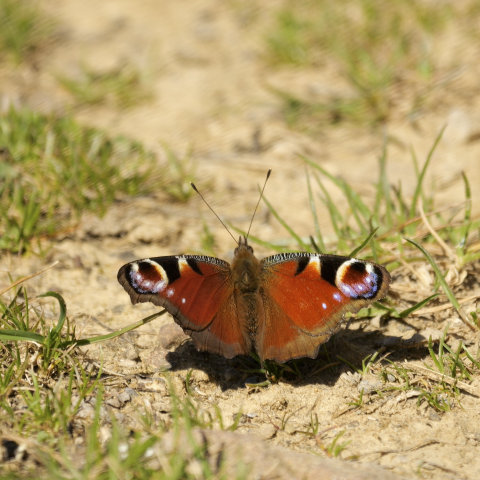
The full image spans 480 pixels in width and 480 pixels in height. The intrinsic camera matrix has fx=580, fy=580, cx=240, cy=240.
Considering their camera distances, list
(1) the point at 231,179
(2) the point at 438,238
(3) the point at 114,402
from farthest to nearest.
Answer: (1) the point at 231,179, (2) the point at 438,238, (3) the point at 114,402

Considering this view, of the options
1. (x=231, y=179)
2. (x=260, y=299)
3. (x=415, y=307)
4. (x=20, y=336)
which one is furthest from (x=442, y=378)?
(x=231, y=179)

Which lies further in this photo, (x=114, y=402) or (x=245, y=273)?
(x=245, y=273)

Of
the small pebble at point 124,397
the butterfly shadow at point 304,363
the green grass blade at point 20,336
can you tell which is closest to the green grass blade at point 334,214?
the butterfly shadow at point 304,363

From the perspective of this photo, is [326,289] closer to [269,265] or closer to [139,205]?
[269,265]

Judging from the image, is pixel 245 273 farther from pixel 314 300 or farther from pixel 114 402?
pixel 114 402

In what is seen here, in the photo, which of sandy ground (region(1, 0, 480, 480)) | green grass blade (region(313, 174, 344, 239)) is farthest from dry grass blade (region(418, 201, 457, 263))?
green grass blade (region(313, 174, 344, 239))

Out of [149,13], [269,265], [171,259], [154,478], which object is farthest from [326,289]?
[149,13]
